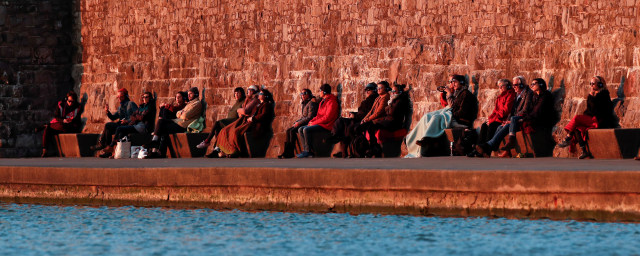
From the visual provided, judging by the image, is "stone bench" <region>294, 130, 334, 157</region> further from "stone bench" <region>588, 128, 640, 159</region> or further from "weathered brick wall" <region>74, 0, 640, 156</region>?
"stone bench" <region>588, 128, 640, 159</region>

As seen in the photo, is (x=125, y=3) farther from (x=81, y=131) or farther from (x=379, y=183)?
(x=379, y=183)

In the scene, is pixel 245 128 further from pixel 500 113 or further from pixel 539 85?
pixel 539 85

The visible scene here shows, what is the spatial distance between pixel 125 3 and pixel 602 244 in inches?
557

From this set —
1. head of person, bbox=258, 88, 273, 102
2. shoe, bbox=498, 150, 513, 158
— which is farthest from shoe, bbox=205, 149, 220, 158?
shoe, bbox=498, 150, 513, 158

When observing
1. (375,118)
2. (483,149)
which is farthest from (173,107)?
(483,149)

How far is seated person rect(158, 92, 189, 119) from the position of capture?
66.5 ft

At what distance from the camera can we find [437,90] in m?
17.0

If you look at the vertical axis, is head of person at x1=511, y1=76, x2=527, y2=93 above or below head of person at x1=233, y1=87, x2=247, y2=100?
above

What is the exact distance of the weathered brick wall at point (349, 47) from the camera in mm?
15312

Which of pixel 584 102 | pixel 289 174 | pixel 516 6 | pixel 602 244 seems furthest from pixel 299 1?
pixel 602 244

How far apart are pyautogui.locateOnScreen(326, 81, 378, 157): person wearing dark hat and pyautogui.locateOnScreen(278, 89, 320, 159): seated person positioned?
26.8 inches

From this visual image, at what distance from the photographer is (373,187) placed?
40.2 feet

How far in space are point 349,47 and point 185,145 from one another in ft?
9.20

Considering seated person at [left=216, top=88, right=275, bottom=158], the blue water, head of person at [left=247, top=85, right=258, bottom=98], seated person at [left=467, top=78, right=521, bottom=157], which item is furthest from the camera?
head of person at [left=247, top=85, right=258, bottom=98]
